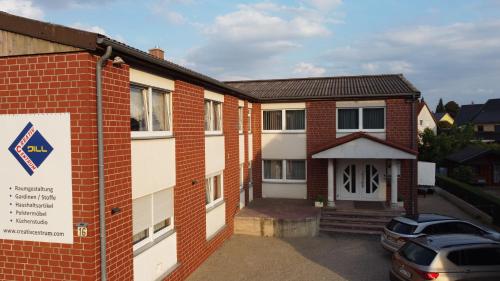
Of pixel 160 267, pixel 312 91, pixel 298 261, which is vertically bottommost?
pixel 298 261

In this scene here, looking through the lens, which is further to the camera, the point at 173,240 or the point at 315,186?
the point at 315,186

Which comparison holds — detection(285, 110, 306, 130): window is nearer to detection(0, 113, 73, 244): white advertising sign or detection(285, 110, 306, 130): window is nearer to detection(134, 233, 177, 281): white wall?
detection(134, 233, 177, 281): white wall

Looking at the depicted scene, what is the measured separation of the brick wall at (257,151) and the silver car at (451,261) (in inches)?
437

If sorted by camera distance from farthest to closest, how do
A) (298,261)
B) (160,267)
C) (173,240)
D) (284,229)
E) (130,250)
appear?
(284,229), (298,261), (173,240), (160,267), (130,250)

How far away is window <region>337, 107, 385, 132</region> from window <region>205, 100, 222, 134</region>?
7.12 m

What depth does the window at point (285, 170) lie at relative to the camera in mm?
19172

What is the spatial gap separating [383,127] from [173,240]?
12.3 meters

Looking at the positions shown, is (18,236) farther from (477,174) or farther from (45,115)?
(477,174)

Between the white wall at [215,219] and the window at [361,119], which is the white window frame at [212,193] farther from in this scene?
the window at [361,119]

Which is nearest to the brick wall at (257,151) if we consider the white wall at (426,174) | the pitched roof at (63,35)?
the white wall at (426,174)

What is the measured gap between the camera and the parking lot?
10562 millimetres

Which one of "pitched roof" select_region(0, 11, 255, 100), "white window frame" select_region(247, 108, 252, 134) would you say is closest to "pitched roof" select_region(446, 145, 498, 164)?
"white window frame" select_region(247, 108, 252, 134)

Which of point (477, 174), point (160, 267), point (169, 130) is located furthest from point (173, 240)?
point (477, 174)

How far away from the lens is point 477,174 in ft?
96.4
